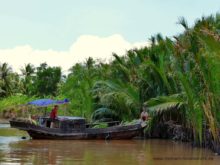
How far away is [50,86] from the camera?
57.6 metres

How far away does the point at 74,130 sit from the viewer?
23078 mm

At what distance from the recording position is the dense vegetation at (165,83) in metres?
15.7

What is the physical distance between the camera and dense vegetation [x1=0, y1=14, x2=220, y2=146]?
15656 mm

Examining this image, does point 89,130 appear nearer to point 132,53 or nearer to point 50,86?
point 132,53

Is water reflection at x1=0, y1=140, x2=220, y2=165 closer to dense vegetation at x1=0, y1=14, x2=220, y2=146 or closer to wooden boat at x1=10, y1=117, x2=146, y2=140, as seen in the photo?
dense vegetation at x1=0, y1=14, x2=220, y2=146

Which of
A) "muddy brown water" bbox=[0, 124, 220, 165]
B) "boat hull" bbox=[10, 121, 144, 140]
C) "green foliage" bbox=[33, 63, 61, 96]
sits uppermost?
"green foliage" bbox=[33, 63, 61, 96]

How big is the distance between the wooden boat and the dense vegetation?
4.83 feet

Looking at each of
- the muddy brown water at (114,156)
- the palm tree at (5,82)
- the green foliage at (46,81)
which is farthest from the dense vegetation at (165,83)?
the palm tree at (5,82)

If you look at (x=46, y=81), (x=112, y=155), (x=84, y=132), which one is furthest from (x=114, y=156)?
(x=46, y=81)

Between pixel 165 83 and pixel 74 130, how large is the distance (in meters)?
5.01

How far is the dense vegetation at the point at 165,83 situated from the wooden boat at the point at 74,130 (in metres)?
1.47

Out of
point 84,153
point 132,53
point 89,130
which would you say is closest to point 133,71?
point 132,53

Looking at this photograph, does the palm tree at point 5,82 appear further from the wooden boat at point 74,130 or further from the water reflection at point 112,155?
the water reflection at point 112,155

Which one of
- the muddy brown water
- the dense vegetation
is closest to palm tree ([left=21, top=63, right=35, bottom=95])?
the dense vegetation
